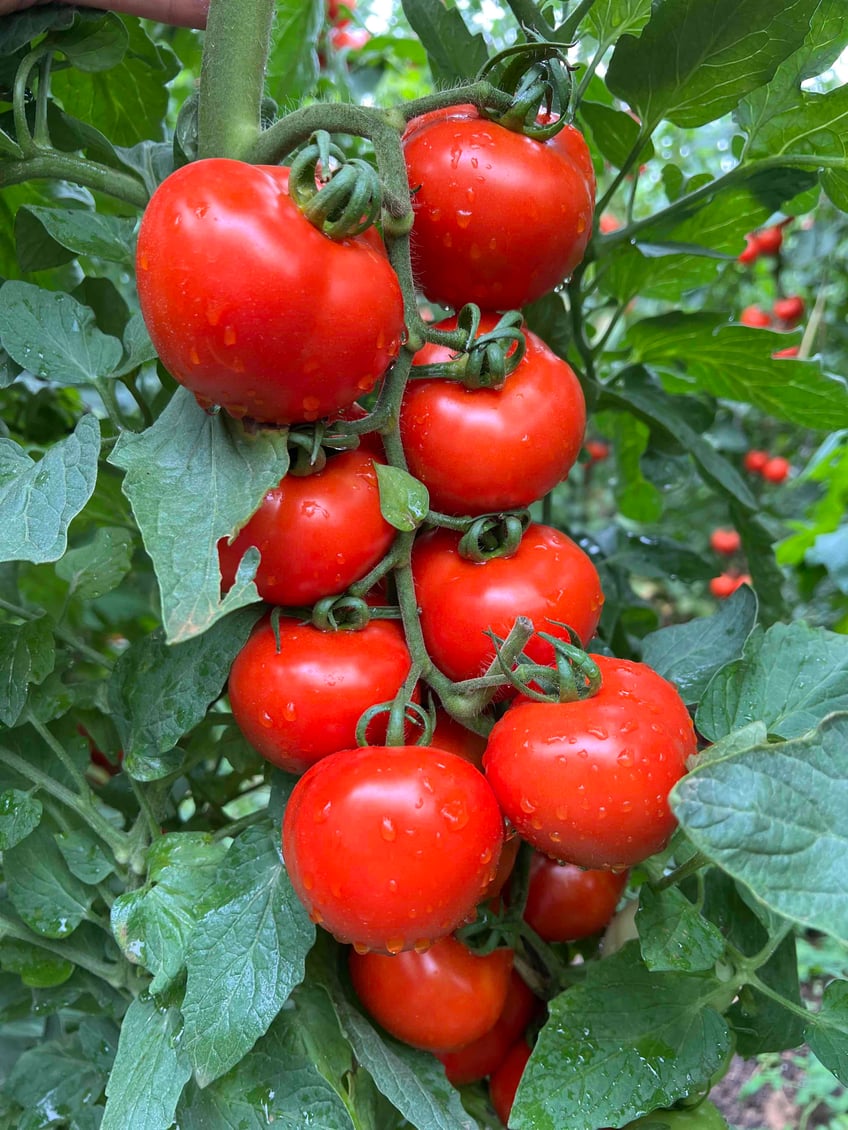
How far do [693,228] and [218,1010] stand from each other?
2.20 ft

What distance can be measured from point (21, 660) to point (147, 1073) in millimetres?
244

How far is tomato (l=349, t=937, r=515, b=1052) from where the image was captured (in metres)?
0.54

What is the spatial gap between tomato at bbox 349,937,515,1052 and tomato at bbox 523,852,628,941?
0.07 m

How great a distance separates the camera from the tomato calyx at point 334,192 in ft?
1.30

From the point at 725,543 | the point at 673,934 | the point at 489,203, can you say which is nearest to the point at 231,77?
the point at 489,203

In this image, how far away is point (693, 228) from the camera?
78 cm

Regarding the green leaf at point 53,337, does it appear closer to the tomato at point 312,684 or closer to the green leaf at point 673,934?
the tomato at point 312,684

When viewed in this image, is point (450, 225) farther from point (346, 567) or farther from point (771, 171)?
point (771, 171)

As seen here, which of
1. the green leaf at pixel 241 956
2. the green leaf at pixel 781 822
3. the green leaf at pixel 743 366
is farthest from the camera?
the green leaf at pixel 743 366

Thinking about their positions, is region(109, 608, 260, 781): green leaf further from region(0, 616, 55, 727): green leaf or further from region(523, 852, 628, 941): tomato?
region(523, 852, 628, 941): tomato

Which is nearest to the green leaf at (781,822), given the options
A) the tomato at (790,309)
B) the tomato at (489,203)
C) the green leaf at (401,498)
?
the green leaf at (401,498)

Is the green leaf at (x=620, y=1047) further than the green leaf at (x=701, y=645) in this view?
No

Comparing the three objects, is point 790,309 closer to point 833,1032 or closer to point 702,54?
point 702,54

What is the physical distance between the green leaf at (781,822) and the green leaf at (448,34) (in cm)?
48
